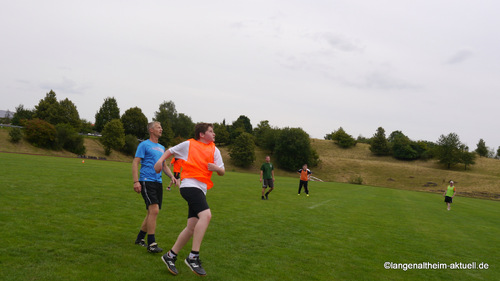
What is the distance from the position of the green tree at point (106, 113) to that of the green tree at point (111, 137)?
75.0 ft

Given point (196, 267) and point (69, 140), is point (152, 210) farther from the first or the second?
point (69, 140)

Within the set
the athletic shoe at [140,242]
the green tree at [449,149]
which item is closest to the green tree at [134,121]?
the green tree at [449,149]

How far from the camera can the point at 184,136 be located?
100125 millimetres

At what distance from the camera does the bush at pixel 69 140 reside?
60.2 metres

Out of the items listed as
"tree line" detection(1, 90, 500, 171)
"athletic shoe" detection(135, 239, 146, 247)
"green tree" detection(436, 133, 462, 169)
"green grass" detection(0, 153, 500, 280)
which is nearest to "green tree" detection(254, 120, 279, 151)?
"tree line" detection(1, 90, 500, 171)

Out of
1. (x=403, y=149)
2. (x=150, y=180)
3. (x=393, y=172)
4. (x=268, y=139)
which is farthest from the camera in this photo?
(x=403, y=149)

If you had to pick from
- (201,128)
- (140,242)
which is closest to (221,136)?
(140,242)

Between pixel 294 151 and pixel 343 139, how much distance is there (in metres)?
29.4

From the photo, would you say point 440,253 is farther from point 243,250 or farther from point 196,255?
point 196,255

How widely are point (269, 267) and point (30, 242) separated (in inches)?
169

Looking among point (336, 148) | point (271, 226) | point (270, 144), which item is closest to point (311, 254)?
point (271, 226)

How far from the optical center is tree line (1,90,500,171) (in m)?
60.6

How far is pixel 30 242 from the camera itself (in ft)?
18.8

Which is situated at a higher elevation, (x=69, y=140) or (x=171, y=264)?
(x=69, y=140)
